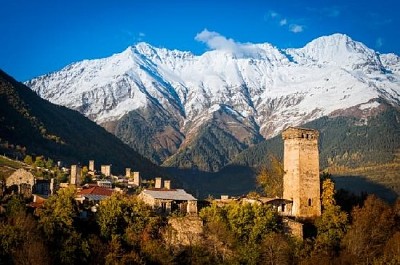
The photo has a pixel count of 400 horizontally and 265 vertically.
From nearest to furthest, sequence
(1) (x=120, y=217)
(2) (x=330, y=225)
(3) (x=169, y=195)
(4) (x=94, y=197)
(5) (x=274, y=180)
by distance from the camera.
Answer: (1) (x=120, y=217) → (2) (x=330, y=225) → (3) (x=169, y=195) → (4) (x=94, y=197) → (5) (x=274, y=180)

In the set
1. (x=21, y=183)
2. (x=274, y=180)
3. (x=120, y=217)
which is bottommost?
(x=120, y=217)

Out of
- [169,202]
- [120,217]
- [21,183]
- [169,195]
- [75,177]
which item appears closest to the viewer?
[120,217]

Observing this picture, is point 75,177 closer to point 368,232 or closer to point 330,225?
point 330,225

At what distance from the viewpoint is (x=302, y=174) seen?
82562mm

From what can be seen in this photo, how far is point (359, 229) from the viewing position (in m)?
75.9

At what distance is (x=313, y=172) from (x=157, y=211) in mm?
20507

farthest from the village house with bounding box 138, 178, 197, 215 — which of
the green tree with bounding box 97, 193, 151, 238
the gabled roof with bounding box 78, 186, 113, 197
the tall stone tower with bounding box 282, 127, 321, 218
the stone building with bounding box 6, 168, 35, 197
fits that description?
the stone building with bounding box 6, 168, 35, 197

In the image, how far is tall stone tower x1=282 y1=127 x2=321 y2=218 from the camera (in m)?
81.8

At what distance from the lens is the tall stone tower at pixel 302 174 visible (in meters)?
81.8

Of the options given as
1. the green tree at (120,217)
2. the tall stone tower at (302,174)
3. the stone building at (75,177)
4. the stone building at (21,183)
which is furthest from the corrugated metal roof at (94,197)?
the tall stone tower at (302,174)

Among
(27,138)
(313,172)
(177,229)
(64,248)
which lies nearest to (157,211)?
(177,229)

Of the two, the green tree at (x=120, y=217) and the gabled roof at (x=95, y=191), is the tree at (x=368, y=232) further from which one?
the gabled roof at (x=95, y=191)

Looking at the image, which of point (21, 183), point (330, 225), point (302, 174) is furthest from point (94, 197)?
point (330, 225)

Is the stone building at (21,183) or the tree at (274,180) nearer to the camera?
the stone building at (21,183)
